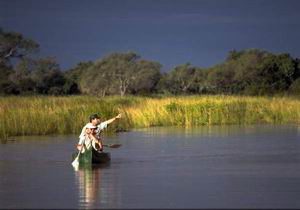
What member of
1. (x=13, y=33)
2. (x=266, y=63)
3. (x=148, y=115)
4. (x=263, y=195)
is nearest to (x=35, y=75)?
(x=13, y=33)

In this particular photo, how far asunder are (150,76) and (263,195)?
77165mm

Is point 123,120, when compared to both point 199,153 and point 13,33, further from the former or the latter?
point 13,33

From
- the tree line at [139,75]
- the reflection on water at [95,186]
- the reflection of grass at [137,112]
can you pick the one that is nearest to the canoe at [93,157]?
the reflection on water at [95,186]

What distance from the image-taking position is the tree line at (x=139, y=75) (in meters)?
70.1

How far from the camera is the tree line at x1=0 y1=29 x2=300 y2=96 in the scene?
7006cm

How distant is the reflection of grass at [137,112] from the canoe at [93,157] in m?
9.00

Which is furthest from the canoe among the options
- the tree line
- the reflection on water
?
the tree line

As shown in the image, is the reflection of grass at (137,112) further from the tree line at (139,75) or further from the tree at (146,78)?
the tree at (146,78)

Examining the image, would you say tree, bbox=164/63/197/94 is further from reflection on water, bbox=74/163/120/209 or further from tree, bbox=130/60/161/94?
reflection on water, bbox=74/163/120/209

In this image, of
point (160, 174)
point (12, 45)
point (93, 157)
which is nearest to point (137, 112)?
point (93, 157)

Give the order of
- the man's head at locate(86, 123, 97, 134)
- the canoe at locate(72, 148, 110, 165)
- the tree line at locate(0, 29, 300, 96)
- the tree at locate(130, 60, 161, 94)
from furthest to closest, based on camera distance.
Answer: the tree at locate(130, 60, 161, 94), the tree line at locate(0, 29, 300, 96), the man's head at locate(86, 123, 97, 134), the canoe at locate(72, 148, 110, 165)

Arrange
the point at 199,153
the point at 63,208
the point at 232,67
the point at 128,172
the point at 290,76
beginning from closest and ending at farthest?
the point at 63,208 → the point at 128,172 → the point at 199,153 → the point at 290,76 → the point at 232,67

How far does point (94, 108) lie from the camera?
102 feet

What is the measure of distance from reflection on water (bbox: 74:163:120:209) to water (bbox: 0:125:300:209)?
16mm
